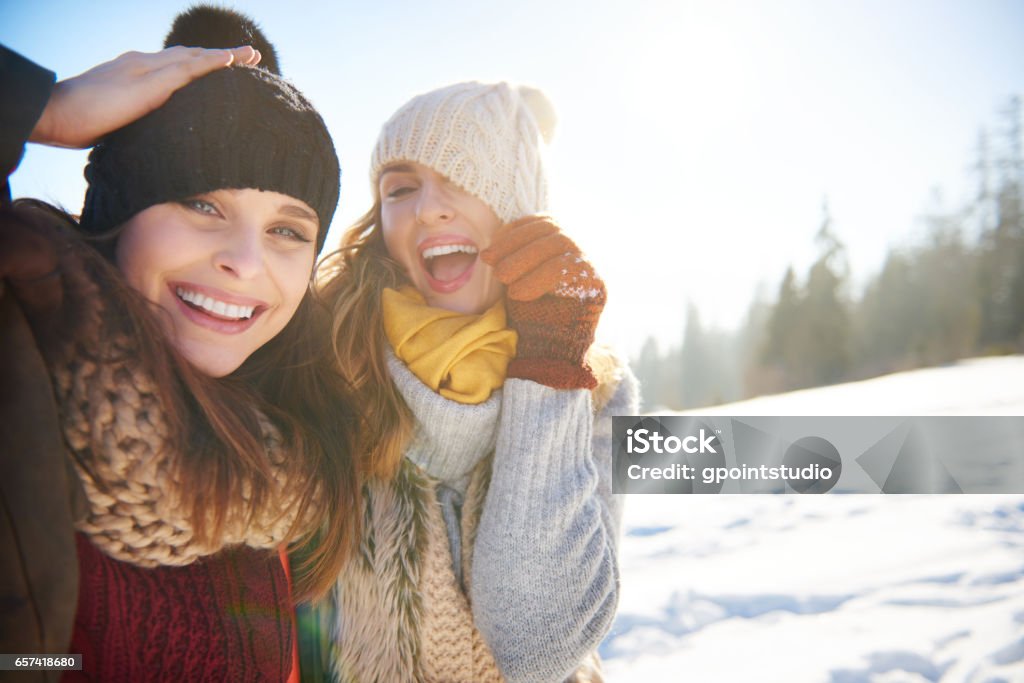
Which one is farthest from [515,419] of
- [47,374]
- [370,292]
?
[47,374]

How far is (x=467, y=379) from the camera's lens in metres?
1.69

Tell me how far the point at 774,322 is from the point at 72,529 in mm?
24037

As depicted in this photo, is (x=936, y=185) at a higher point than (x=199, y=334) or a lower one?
higher

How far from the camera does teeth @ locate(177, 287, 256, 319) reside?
1.28 m

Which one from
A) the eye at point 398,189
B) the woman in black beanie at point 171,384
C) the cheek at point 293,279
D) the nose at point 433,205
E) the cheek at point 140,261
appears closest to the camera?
the woman in black beanie at point 171,384

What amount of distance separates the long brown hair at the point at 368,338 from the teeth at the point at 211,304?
378 mm

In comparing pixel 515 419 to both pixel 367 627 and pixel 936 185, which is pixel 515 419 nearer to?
pixel 367 627

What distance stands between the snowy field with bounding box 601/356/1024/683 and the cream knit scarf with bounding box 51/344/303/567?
1.71 meters

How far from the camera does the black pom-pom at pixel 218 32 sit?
59.9 inches

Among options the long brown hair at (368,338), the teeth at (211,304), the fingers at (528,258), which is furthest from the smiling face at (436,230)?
the teeth at (211,304)

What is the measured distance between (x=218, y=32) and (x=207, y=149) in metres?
0.52

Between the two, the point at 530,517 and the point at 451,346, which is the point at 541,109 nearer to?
the point at 451,346

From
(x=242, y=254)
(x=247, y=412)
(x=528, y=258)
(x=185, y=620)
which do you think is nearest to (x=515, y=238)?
(x=528, y=258)

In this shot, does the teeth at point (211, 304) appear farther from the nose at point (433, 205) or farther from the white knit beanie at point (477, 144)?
the white knit beanie at point (477, 144)
